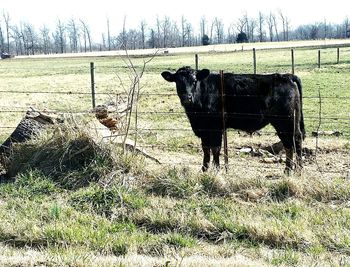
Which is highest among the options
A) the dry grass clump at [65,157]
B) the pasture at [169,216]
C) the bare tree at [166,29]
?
the bare tree at [166,29]

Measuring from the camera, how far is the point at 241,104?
889 centimetres

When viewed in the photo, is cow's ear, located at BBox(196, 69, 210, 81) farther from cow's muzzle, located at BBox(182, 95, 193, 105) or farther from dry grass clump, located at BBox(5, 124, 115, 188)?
dry grass clump, located at BBox(5, 124, 115, 188)

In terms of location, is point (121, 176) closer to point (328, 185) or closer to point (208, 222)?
point (208, 222)

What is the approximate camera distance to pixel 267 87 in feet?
28.7

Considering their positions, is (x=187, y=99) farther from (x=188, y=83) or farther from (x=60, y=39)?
(x=60, y=39)

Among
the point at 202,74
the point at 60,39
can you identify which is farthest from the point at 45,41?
the point at 202,74

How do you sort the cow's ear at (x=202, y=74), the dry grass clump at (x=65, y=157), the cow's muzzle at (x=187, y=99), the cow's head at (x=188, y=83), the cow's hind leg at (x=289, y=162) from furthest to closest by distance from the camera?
the cow's ear at (x=202, y=74) < the cow's head at (x=188, y=83) < the cow's muzzle at (x=187, y=99) < the cow's hind leg at (x=289, y=162) < the dry grass clump at (x=65, y=157)

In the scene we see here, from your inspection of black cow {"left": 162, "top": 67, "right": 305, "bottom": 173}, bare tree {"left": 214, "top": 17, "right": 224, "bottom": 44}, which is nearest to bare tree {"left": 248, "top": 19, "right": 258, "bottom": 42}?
bare tree {"left": 214, "top": 17, "right": 224, "bottom": 44}

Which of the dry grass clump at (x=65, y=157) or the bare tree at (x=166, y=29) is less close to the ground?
the bare tree at (x=166, y=29)

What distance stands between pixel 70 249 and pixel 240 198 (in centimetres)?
262

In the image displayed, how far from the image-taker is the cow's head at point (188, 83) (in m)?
8.44

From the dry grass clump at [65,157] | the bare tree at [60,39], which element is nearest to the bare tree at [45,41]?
the bare tree at [60,39]

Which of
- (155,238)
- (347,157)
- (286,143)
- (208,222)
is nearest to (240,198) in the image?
(208,222)

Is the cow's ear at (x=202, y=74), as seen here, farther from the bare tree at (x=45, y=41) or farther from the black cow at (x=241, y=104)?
the bare tree at (x=45, y=41)
